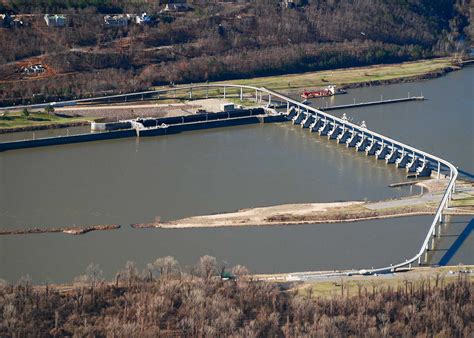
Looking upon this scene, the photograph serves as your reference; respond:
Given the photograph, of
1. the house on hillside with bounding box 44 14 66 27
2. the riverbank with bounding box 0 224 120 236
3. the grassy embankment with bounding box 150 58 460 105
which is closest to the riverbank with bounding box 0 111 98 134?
the grassy embankment with bounding box 150 58 460 105

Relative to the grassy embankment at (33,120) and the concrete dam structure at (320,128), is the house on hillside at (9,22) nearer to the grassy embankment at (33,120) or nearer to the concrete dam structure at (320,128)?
the concrete dam structure at (320,128)

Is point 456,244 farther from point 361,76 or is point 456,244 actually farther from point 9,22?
point 9,22

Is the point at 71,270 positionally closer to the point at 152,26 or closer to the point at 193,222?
the point at 193,222

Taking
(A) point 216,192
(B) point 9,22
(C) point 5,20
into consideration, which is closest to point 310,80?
(B) point 9,22

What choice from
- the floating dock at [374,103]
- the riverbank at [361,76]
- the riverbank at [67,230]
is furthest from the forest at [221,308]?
the riverbank at [361,76]

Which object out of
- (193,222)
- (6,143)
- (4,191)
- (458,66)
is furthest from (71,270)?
(458,66)

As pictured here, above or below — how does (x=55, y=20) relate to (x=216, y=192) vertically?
above

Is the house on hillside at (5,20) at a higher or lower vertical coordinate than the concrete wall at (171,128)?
higher
